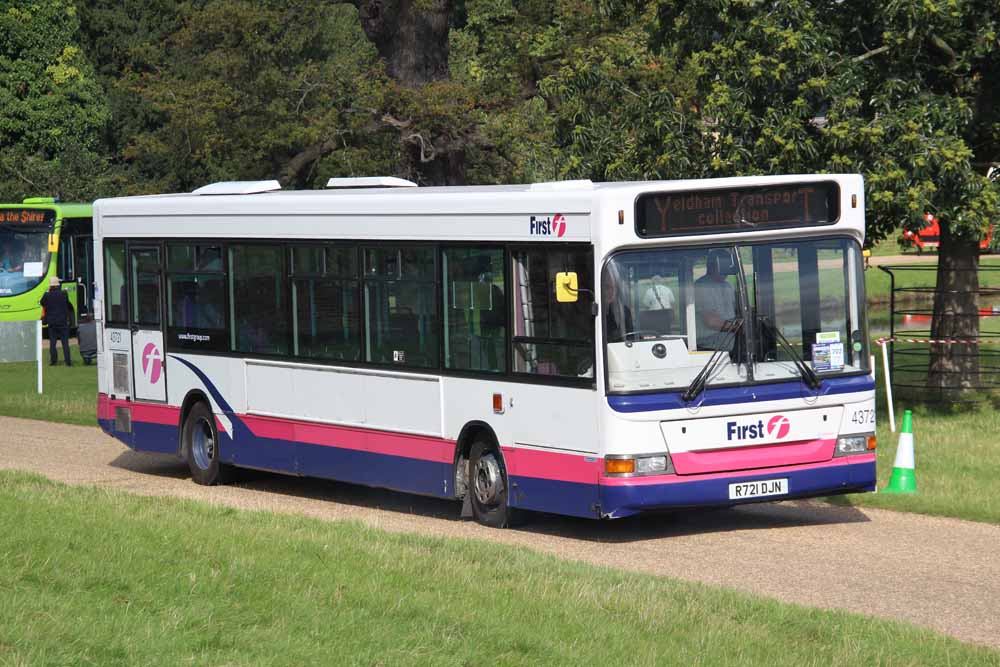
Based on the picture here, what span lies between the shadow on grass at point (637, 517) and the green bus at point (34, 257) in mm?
27000

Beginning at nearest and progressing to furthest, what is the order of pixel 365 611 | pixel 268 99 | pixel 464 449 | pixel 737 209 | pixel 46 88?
pixel 365 611, pixel 737 209, pixel 464 449, pixel 268 99, pixel 46 88

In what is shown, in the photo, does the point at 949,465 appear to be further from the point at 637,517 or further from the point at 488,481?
the point at 488,481

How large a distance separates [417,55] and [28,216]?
14.6m

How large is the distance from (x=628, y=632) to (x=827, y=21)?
14121 millimetres

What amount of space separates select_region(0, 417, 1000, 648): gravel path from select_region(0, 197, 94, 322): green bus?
83.6 feet

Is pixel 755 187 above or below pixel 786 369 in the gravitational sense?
above

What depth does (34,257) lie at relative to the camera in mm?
42344

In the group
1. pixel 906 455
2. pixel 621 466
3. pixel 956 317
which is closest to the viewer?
A: pixel 621 466

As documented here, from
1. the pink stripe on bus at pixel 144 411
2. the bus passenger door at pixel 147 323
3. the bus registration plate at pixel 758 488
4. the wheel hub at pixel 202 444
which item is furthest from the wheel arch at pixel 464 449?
the bus passenger door at pixel 147 323

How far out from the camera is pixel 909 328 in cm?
3950

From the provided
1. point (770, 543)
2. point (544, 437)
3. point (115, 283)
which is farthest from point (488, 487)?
point (115, 283)

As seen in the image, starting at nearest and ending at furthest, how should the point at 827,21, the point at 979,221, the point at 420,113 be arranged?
1. the point at 979,221
2. the point at 827,21
3. the point at 420,113

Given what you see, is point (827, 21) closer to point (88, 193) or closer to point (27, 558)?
point (27, 558)

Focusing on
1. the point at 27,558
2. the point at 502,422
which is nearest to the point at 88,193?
the point at 502,422
